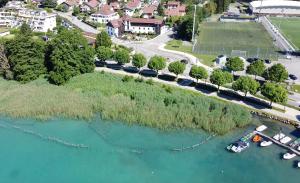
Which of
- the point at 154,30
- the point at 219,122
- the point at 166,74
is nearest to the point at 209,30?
the point at 154,30

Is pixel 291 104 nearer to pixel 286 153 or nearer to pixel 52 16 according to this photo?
pixel 286 153

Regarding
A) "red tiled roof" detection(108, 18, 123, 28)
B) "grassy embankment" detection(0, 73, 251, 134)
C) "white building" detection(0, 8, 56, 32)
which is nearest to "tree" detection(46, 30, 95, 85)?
"grassy embankment" detection(0, 73, 251, 134)

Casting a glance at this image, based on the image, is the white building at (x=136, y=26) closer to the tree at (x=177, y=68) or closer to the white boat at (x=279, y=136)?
the tree at (x=177, y=68)

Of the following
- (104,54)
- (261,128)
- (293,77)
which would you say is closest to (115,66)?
(104,54)

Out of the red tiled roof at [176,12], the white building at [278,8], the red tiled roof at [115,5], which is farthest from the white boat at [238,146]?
the white building at [278,8]

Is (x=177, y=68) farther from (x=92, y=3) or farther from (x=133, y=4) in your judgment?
(x=92, y=3)

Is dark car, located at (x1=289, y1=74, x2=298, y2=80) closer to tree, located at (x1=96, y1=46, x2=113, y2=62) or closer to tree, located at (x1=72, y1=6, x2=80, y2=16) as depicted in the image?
tree, located at (x1=96, y1=46, x2=113, y2=62)
